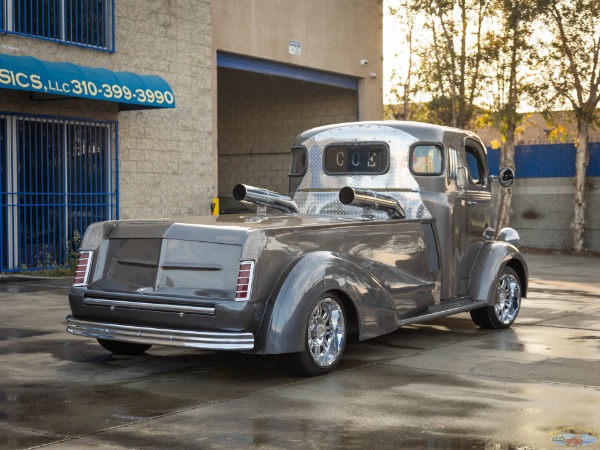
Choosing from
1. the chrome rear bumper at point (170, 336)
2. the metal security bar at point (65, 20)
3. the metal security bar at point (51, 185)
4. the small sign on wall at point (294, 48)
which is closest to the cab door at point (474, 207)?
the chrome rear bumper at point (170, 336)

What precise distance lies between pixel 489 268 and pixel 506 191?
15701 mm

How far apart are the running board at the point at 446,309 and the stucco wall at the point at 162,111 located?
355 inches

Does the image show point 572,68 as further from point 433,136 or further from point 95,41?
point 433,136

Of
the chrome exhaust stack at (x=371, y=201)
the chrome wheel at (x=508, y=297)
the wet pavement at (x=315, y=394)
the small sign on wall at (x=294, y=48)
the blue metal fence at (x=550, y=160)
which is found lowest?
the wet pavement at (x=315, y=394)

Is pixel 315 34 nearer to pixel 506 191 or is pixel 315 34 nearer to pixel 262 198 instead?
pixel 506 191

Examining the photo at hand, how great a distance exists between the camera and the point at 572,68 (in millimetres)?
23469

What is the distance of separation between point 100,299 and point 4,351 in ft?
4.97

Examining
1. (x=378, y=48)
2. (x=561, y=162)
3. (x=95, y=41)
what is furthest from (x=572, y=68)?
(x=95, y=41)

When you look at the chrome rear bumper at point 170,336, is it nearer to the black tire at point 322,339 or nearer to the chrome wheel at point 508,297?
the black tire at point 322,339

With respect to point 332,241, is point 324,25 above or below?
above

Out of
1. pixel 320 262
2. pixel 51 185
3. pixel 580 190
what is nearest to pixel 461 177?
pixel 320 262

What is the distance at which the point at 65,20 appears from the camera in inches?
637

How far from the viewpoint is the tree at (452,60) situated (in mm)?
24938

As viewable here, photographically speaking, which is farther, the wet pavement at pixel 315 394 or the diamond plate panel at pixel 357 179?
the diamond plate panel at pixel 357 179
